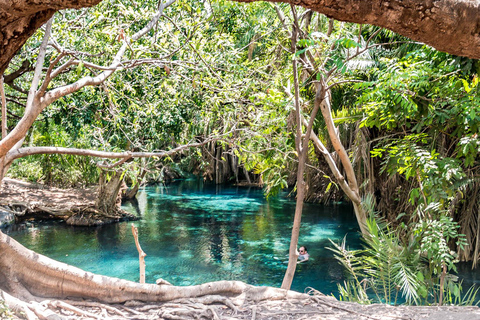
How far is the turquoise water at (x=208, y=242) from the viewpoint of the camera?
1091 centimetres

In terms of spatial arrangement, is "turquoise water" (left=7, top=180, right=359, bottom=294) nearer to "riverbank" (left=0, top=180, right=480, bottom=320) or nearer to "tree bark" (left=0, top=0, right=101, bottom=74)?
"riverbank" (left=0, top=180, right=480, bottom=320)

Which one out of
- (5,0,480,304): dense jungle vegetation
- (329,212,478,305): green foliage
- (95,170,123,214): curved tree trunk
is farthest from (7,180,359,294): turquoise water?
(329,212,478,305): green foliage

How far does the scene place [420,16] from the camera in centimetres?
179

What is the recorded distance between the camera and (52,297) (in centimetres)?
466

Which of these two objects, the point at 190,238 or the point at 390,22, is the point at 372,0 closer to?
the point at 390,22

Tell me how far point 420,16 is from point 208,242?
12.8 m

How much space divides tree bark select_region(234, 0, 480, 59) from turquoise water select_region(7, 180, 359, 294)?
8.85m

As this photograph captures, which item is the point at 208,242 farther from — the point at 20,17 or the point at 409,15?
the point at 409,15

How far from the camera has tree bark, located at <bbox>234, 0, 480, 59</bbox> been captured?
177 cm

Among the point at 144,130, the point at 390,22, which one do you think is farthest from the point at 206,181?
the point at 390,22

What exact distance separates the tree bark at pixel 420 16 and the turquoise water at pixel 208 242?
885cm

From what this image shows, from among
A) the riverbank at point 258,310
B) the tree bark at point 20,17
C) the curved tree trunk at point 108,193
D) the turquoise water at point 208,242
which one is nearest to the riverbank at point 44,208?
the curved tree trunk at point 108,193

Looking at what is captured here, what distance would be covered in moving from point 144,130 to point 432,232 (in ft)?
17.3

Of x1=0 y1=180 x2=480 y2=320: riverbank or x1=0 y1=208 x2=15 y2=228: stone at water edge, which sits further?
x1=0 y1=208 x2=15 y2=228: stone at water edge
